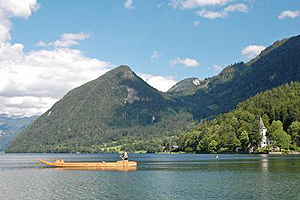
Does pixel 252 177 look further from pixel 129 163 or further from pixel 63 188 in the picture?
pixel 129 163

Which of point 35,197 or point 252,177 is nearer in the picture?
point 35,197

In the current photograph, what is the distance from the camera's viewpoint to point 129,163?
134 m

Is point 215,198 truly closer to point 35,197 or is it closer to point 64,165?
point 35,197

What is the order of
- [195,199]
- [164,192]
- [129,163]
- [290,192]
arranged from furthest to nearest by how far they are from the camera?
1. [129,163]
2. [164,192]
3. [290,192]
4. [195,199]

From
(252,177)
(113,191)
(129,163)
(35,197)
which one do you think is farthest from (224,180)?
(129,163)

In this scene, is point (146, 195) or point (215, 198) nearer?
point (215, 198)

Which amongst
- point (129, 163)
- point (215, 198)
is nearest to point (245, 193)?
point (215, 198)

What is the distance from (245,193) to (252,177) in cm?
2294

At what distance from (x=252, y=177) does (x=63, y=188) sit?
3812cm

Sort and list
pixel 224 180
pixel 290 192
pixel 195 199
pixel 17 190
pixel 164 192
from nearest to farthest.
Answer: pixel 195 199, pixel 290 192, pixel 164 192, pixel 17 190, pixel 224 180

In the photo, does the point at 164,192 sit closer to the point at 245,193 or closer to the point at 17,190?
the point at 245,193

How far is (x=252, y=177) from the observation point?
270 feet

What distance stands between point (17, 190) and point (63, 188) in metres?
8.03

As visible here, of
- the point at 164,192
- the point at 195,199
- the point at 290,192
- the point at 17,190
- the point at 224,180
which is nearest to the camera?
the point at 195,199
